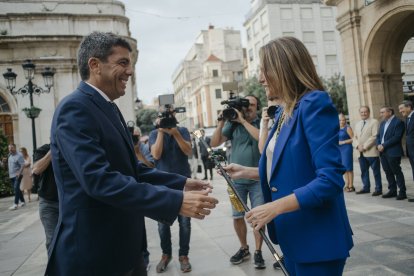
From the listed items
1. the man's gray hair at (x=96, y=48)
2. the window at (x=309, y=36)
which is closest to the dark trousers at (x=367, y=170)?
the man's gray hair at (x=96, y=48)

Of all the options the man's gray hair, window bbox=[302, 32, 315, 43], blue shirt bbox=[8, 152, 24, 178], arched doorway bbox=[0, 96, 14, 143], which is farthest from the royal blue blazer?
window bbox=[302, 32, 315, 43]

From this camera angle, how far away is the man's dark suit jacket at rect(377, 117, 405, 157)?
8211 mm

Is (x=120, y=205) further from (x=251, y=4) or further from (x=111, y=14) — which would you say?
(x=251, y=4)

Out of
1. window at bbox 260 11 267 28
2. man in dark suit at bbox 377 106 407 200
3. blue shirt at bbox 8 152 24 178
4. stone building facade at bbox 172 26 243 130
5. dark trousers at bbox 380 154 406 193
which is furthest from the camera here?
stone building facade at bbox 172 26 243 130

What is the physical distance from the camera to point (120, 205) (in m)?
1.76

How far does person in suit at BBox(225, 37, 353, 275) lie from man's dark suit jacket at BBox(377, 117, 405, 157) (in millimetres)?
7035

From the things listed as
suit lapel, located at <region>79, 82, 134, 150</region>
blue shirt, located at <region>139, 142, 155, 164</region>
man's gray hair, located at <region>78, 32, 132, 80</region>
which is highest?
man's gray hair, located at <region>78, 32, 132, 80</region>

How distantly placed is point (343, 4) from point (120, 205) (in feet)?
50.3

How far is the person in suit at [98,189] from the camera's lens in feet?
5.81

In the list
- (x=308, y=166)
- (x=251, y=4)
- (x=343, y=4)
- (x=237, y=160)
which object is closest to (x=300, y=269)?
(x=308, y=166)

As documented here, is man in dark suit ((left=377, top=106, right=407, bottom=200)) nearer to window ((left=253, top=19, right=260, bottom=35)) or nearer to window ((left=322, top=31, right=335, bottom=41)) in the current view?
window ((left=322, top=31, right=335, bottom=41))

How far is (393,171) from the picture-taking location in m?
8.20

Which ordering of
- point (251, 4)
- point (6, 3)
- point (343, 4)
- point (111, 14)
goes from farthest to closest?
point (251, 4)
point (111, 14)
point (6, 3)
point (343, 4)

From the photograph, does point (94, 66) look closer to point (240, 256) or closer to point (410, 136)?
point (240, 256)
